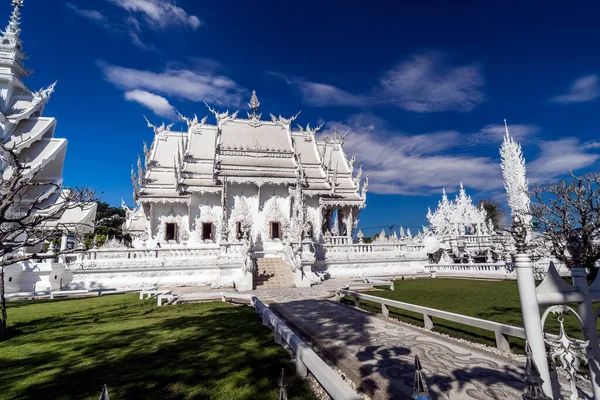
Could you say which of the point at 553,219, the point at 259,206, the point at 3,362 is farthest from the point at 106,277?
the point at 553,219

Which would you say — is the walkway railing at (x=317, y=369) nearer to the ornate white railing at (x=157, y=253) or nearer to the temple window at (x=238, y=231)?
the ornate white railing at (x=157, y=253)

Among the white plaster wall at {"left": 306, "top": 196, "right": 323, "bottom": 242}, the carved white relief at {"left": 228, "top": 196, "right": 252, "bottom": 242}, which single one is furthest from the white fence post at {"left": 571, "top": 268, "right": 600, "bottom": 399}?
the white plaster wall at {"left": 306, "top": 196, "right": 323, "bottom": 242}

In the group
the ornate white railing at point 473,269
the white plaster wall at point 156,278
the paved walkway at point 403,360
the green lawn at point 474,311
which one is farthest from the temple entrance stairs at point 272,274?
the ornate white railing at point 473,269

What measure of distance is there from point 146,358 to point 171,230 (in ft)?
52.3

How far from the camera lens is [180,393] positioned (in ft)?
10.7

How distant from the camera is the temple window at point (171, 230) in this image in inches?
755

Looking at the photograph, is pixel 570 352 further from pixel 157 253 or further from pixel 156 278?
pixel 157 253

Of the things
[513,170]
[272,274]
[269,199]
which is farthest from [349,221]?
[513,170]

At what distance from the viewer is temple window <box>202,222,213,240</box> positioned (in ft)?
64.4

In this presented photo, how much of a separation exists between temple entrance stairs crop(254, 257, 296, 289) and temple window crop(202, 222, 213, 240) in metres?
5.03

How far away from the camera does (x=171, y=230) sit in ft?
63.5

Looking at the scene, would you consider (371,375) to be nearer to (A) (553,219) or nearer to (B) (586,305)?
(B) (586,305)

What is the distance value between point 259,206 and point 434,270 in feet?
36.6

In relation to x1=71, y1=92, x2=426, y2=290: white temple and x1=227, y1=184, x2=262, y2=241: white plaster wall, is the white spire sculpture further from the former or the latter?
x1=227, y1=184, x2=262, y2=241: white plaster wall
